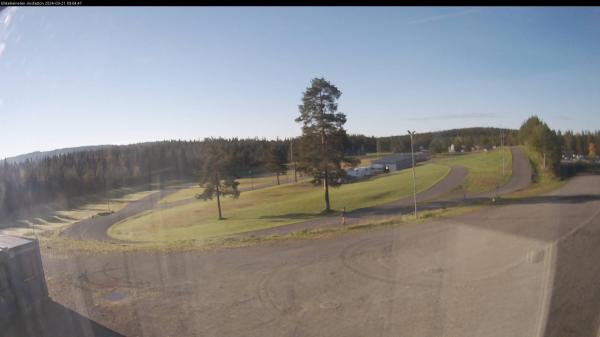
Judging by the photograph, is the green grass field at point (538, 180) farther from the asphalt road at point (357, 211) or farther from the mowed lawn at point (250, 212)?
the mowed lawn at point (250, 212)

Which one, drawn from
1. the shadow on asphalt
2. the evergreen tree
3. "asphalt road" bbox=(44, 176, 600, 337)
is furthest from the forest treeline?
the shadow on asphalt

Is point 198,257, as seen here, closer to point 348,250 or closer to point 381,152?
point 348,250

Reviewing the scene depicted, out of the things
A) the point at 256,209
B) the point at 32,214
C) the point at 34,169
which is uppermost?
the point at 34,169

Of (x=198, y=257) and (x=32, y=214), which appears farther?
(x=32, y=214)

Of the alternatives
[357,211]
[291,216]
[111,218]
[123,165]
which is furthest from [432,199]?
[123,165]

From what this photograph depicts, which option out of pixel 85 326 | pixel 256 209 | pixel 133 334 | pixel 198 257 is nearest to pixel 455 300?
pixel 133 334

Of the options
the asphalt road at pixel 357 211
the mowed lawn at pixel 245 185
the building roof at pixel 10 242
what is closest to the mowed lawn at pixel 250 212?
the asphalt road at pixel 357 211
